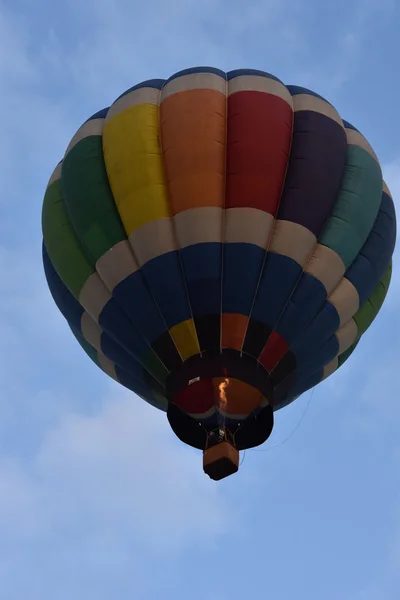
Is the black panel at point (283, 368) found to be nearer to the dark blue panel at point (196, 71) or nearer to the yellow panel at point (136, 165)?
the yellow panel at point (136, 165)

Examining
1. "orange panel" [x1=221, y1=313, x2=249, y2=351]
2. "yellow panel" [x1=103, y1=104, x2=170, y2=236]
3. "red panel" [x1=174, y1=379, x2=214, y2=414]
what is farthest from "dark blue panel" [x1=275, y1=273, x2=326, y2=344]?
"yellow panel" [x1=103, y1=104, x2=170, y2=236]

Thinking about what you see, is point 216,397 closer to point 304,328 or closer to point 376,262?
point 304,328

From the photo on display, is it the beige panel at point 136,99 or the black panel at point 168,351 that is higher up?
the beige panel at point 136,99

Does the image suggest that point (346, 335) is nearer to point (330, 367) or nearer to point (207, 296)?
point (330, 367)

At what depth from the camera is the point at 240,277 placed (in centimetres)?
1236

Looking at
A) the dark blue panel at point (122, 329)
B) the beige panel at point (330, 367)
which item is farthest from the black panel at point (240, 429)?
the beige panel at point (330, 367)

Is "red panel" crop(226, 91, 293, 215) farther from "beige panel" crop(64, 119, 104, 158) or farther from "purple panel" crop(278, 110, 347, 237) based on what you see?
"beige panel" crop(64, 119, 104, 158)

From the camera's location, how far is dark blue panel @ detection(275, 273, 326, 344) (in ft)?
41.0

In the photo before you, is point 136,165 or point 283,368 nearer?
point 283,368

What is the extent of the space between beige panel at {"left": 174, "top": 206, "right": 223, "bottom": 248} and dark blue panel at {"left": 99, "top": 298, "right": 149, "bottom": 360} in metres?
1.03

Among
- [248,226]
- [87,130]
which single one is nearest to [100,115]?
[87,130]

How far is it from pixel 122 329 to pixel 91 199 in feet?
4.88

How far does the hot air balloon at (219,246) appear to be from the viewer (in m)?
12.3

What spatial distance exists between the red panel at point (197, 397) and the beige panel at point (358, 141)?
3537mm
